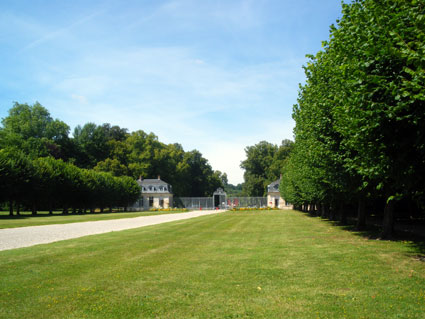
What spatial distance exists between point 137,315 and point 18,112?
8682 cm

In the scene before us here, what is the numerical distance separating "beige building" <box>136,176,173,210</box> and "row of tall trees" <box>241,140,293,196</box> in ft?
95.1

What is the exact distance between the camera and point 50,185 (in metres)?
45.9

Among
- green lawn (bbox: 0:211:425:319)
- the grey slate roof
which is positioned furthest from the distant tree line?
green lawn (bbox: 0:211:425:319)

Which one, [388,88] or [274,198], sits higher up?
[388,88]

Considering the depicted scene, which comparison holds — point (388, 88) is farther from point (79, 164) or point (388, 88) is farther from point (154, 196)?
point (79, 164)

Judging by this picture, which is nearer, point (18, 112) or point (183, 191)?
point (18, 112)

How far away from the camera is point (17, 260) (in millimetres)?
10703

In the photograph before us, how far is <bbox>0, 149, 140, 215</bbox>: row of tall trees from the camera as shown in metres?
40.3

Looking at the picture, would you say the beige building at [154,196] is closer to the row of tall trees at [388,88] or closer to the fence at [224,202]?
the fence at [224,202]

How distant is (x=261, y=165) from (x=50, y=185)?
2699 inches

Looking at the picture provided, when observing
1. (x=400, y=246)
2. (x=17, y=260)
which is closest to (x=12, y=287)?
(x=17, y=260)

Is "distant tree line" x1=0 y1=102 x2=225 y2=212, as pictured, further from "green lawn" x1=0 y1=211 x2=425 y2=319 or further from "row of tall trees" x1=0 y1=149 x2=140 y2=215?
"green lawn" x1=0 y1=211 x2=425 y2=319

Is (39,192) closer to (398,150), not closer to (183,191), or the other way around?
(398,150)

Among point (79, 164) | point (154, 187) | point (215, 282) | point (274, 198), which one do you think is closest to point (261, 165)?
point (274, 198)
